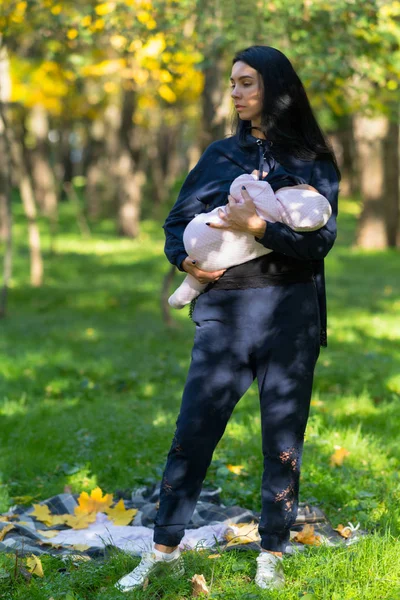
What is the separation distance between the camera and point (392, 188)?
2153 cm

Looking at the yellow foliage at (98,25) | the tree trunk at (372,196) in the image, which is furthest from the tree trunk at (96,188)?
the yellow foliage at (98,25)

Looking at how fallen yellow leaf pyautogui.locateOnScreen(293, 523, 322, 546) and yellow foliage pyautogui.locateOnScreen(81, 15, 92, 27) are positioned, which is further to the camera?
yellow foliage pyautogui.locateOnScreen(81, 15, 92, 27)

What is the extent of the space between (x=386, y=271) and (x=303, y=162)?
14.5 m

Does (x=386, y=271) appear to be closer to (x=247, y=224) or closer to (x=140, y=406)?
(x=140, y=406)

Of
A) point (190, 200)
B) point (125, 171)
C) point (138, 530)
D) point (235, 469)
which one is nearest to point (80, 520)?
point (138, 530)

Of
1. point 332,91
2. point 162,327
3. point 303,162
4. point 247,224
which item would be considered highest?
point 332,91

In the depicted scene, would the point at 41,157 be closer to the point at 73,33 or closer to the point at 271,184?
the point at 73,33

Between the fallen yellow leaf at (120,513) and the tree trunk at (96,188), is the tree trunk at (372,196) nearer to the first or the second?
the tree trunk at (96,188)

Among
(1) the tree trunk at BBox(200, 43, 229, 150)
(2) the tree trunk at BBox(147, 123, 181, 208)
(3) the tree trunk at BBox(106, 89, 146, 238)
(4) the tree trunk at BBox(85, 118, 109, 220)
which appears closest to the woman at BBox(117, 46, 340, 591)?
(1) the tree trunk at BBox(200, 43, 229, 150)

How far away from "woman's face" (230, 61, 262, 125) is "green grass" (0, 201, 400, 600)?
1.85 meters

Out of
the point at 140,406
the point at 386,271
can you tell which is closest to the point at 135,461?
the point at 140,406

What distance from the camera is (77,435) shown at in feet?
20.5

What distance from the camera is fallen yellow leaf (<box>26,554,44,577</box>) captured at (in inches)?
153

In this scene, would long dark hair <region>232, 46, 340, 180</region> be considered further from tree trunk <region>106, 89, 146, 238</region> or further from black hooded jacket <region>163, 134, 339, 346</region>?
tree trunk <region>106, 89, 146, 238</region>
